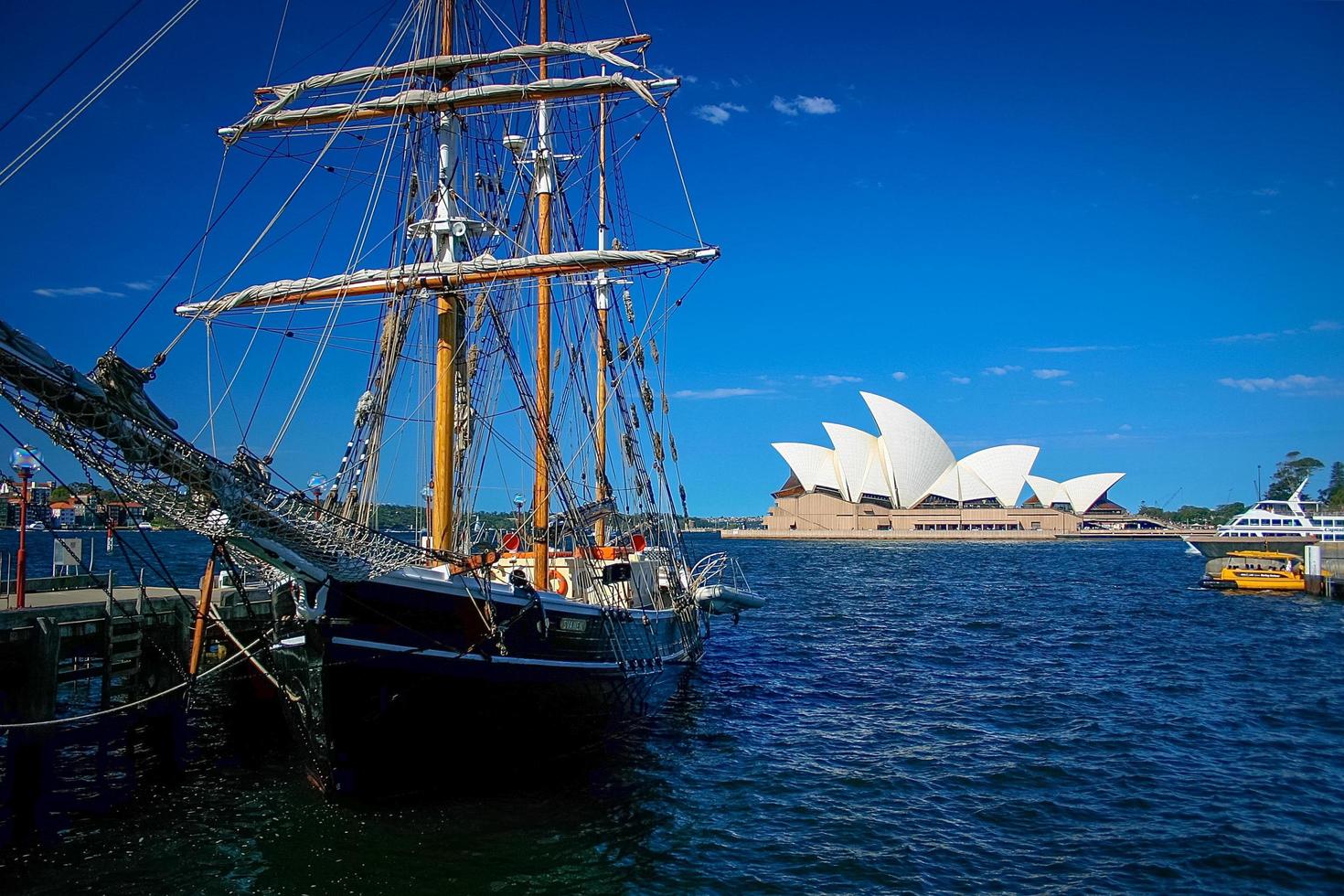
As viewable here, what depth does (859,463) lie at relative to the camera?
121500 millimetres

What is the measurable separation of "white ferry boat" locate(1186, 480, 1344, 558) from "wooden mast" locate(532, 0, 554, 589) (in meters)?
59.6

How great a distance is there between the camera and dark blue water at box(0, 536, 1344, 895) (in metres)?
9.83

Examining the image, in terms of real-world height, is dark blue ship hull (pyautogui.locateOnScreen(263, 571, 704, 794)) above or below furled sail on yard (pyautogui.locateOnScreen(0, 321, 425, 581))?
below

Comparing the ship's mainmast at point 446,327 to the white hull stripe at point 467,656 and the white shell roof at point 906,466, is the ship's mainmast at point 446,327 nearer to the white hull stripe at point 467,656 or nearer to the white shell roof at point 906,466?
the white hull stripe at point 467,656

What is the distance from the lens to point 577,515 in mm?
14375

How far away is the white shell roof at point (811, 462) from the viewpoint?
408 ft

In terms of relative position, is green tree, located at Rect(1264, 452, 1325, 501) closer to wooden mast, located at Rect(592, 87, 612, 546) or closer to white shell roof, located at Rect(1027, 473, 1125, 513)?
white shell roof, located at Rect(1027, 473, 1125, 513)

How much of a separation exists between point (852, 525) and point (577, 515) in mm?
115427

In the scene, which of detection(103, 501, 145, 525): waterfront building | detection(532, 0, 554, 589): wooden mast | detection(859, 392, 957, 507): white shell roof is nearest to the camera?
detection(103, 501, 145, 525): waterfront building

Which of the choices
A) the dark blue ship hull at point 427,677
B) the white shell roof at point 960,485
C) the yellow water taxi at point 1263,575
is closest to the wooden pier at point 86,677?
the dark blue ship hull at point 427,677

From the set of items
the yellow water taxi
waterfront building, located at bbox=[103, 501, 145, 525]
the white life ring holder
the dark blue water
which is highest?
waterfront building, located at bbox=[103, 501, 145, 525]

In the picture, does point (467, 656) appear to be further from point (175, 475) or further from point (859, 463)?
point (859, 463)

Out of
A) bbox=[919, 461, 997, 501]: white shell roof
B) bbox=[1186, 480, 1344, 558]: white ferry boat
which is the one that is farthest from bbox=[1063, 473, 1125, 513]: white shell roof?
bbox=[1186, 480, 1344, 558]: white ferry boat

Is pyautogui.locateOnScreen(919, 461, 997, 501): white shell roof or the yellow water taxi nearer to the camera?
the yellow water taxi
